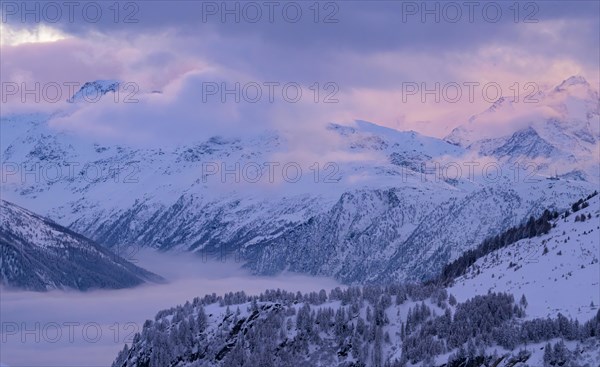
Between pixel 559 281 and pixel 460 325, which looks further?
pixel 559 281

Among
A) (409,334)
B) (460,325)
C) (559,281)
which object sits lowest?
(409,334)

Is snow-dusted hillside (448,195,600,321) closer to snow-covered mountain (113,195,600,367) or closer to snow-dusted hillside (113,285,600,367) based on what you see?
snow-covered mountain (113,195,600,367)

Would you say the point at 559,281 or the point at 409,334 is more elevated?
the point at 559,281

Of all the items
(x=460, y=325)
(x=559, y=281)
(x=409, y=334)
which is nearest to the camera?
(x=460, y=325)

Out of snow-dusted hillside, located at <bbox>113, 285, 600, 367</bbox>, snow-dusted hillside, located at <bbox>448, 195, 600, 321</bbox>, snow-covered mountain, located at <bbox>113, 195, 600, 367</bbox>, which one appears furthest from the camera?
snow-dusted hillside, located at <bbox>448, 195, 600, 321</bbox>

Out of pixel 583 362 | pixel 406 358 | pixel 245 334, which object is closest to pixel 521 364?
pixel 583 362

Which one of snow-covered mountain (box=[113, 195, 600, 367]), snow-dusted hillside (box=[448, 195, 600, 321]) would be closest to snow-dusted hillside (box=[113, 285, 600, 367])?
snow-covered mountain (box=[113, 195, 600, 367])

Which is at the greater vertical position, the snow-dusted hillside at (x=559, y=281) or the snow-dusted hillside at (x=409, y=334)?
the snow-dusted hillside at (x=559, y=281)

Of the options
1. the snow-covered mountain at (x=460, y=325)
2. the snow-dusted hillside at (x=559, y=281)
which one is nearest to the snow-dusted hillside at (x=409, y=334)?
the snow-covered mountain at (x=460, y=325)

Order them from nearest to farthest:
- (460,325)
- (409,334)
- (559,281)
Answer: (460,325) < (409,334) < (559,281)

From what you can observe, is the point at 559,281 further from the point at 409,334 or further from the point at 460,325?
the point at 409,334

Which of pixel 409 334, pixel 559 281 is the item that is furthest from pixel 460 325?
pixel 559 281

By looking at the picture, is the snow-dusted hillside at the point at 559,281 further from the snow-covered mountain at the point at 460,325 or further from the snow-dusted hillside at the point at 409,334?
the snow-dusted hillside at the point at 409,334
